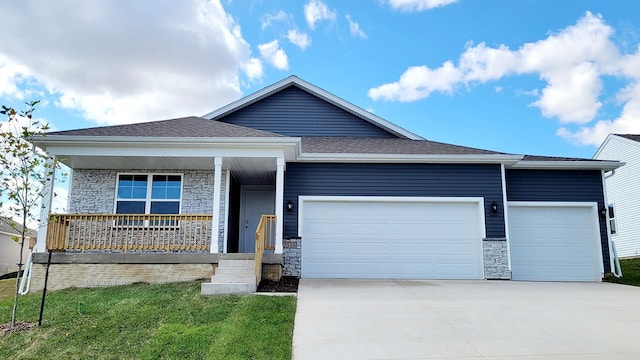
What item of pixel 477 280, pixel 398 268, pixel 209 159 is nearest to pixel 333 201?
pixel 398 268

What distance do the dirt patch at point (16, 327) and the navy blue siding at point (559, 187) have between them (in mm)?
10507

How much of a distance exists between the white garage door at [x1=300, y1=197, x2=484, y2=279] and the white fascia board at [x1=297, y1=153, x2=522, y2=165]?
0.98 m

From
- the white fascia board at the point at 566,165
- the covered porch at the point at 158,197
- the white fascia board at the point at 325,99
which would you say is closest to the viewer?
the covered porch at the point at 158,197

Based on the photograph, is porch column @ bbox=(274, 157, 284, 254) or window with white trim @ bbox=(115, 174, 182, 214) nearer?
porch column @ bbox=(274, 157, 284, 254)

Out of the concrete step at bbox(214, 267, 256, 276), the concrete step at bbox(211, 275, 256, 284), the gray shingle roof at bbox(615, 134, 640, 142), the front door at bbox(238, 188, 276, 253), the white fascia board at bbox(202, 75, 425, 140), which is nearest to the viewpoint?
the concrete step at bbox(211, 275, 256, 284)

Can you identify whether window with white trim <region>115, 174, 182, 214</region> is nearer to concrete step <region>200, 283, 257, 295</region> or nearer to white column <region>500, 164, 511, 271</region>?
concrete step <region>200, 283, 257, 295</region>

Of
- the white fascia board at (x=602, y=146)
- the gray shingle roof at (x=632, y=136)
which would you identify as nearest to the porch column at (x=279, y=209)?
the gray shingle roof at (x=632, y=136)

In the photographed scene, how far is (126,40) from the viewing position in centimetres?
1403

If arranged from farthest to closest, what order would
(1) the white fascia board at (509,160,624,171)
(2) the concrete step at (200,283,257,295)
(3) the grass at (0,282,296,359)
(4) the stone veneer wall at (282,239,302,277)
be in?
(1) the white fascia board at (509,160,624,171), (4) the stone veneer wall at (282,239,302,277), (2) the concrete step at (200,283,257,295), (3) the grass at (0,282,296,359)

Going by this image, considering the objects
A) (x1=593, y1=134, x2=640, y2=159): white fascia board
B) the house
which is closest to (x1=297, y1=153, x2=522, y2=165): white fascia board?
the house

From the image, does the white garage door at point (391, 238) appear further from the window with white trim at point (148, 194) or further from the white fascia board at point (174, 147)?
the window with white trim at point (148, 194)

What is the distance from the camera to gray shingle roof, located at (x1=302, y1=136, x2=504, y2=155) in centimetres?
1108

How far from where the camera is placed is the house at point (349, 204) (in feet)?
31.6

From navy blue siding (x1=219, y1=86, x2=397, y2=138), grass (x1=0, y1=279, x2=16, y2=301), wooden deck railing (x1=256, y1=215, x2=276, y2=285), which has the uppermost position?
navy blue siding (x1=219, y1=86, x2=397, y2=138)
